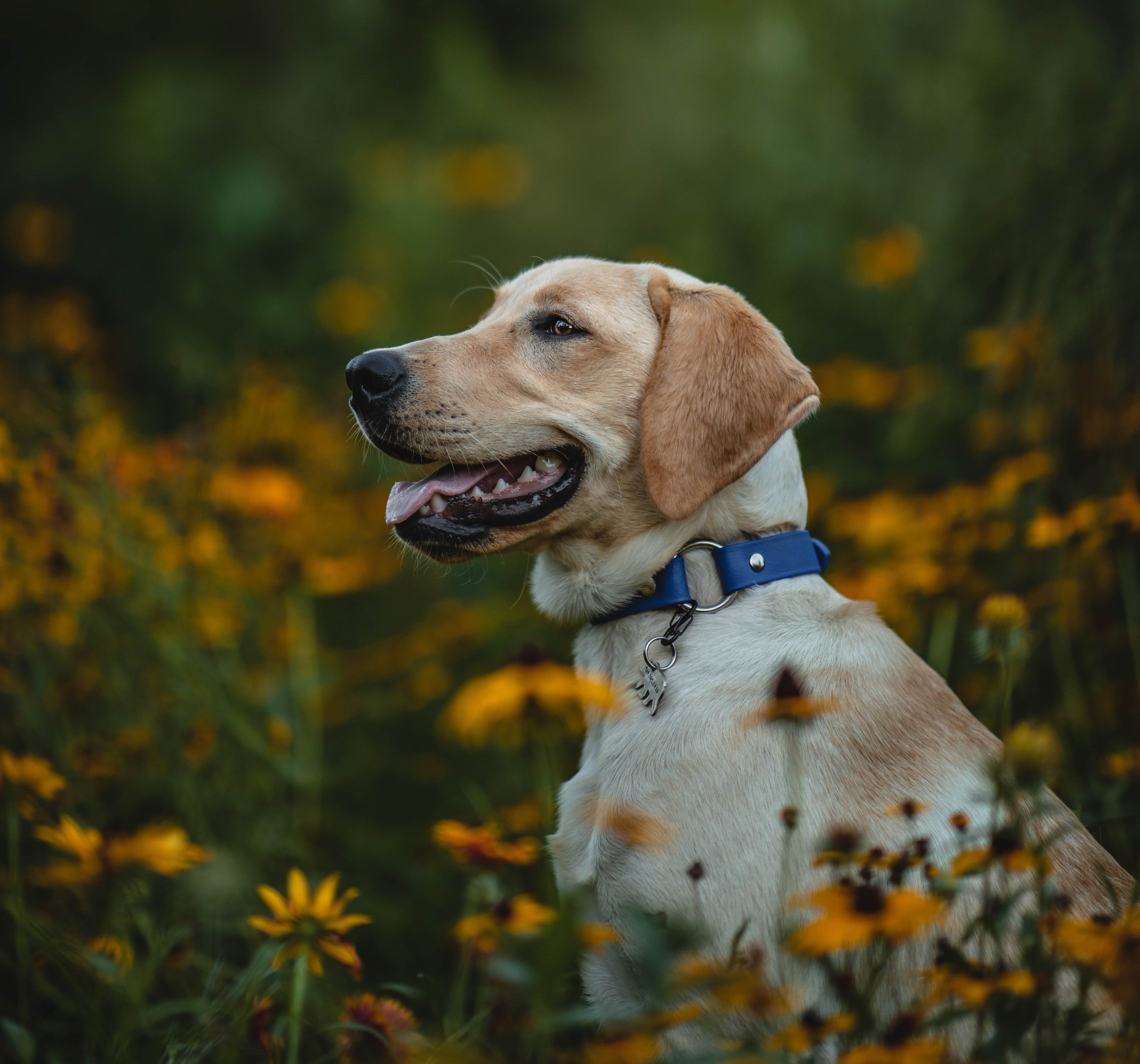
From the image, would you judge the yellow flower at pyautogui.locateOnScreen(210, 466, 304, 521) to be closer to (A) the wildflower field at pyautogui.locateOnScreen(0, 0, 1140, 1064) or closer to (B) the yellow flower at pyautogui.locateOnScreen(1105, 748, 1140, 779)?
(A) the wildflower field at pyautogui.locateOnScreen(0, 0, 1140, 1064)

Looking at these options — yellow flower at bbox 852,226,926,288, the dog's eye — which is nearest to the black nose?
the dog's eye

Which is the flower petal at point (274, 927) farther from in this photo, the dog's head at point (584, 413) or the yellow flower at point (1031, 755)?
the yellow flower at point (1031, 755)

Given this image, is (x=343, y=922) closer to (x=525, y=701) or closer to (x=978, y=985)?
(x=525, y=701)

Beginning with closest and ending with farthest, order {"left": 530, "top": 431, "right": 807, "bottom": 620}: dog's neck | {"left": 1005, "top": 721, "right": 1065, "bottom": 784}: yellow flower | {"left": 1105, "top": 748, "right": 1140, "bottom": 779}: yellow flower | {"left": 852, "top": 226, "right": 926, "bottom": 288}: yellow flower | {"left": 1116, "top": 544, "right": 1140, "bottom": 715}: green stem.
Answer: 1. {"left": 1005, "top": 721, "right": 1065, "bottom": 784}: yellow flower
2. {"left": 1105, "top": 748, "right": 1140, "bottom": 779}: yellow flower
3. {"left": 530, "top": 431, "right": 807, "bottom": 620}: dog's neck
4. {"left": 1116, "top": 544, "right": 1140, "bottom": 715}: green stem
5. {"left": 852, "top": 226, "right": 926, "bottom": 288}: yellow flower

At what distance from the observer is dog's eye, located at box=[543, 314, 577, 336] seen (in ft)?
8.13

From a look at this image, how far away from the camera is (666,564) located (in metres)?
2.17

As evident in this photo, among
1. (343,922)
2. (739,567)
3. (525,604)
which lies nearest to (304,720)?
(525,604)

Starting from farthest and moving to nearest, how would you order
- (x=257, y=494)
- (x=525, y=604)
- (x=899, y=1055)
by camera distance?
(x=525, y=604) → (x=257, y=494) → (x=899, y=1055)

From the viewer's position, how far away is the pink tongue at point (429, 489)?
2.30m

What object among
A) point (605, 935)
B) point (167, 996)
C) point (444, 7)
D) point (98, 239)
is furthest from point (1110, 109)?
point (444, 7)

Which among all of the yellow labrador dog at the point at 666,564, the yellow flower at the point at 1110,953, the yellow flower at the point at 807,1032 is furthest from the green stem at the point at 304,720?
the yellow flower at the point at 1110,953

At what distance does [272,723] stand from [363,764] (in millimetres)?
748

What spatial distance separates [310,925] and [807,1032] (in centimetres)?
87

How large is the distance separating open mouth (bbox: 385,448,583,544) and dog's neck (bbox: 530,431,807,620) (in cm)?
15
